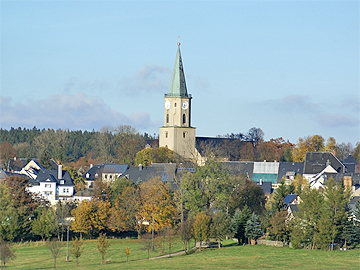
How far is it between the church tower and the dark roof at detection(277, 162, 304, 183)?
2081 cm

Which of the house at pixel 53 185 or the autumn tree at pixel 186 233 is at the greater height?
the house at pixel 53 185

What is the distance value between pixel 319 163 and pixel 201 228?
43.4m

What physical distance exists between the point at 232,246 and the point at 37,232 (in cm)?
1511

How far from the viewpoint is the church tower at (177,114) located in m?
113

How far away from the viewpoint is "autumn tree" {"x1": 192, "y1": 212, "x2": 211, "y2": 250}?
50.4 m

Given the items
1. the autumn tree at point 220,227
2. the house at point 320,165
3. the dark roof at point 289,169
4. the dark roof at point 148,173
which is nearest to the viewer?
the autumn tree at point 220,227

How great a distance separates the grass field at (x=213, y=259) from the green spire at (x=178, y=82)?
2412 inches

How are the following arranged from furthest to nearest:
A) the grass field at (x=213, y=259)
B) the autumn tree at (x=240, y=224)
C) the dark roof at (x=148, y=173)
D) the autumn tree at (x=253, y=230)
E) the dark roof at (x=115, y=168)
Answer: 1. the dark roof at (x=115, y=168)
2. the dark roof at (x=148, y=173)
3. the autumn tree at (x=240, y=224)
4. the autumn tree at (x=253, y=230)
5. the grass field at (x=213, y=259)

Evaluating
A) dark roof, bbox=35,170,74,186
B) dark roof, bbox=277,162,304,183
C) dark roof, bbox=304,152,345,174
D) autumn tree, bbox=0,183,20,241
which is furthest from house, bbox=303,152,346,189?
autumn tree, bbox=0,183,20,241

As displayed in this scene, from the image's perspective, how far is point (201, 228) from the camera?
5062 cm

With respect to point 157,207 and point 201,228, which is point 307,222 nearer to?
point 201,228

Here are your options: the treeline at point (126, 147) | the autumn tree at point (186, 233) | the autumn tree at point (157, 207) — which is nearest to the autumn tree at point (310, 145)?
the treeline at point (126, 147)

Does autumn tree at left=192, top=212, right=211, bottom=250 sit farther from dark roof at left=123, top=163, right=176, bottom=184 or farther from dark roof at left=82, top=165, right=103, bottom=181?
dark roof at left=82, top=165, right=103, bottom=181

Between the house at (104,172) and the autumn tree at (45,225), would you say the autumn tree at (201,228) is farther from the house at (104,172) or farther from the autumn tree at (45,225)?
the house at (104,172)
